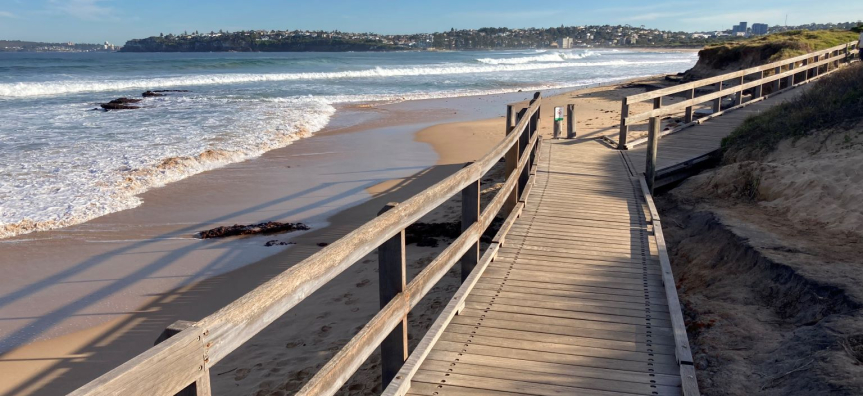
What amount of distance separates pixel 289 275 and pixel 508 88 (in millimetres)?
35404

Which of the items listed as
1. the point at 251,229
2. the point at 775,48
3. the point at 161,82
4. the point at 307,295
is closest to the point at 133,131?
the point at 251,229

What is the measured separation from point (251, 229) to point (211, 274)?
58.5 inches

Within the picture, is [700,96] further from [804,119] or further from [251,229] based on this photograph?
[251,229]

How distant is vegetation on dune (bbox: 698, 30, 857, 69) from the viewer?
80.9 feet

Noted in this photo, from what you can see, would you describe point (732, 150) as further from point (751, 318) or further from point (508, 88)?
point (508, 88)

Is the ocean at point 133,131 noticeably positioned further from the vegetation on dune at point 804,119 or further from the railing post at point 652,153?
the vegetation on dune at point 804,119

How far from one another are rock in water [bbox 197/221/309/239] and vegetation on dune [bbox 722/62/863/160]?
21.7ft

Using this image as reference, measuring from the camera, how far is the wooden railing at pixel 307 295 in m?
1.59

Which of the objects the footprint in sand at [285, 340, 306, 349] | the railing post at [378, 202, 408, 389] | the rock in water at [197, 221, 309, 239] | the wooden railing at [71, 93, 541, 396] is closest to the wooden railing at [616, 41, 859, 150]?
the rock in water at [197, 221, 309, 239]

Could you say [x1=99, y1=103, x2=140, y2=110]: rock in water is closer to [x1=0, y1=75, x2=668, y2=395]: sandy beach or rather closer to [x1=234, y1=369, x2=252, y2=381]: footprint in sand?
[x1=0, y1=75, x2=668, y2=395]: sandy beach

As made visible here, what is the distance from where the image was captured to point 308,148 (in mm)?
15102

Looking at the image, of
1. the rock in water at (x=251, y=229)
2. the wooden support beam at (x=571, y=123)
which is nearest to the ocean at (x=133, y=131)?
the rock in water at (x=251, y=229)

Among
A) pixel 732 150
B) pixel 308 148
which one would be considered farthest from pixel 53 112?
pixel 732 150

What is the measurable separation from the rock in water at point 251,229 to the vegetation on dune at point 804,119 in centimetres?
661
